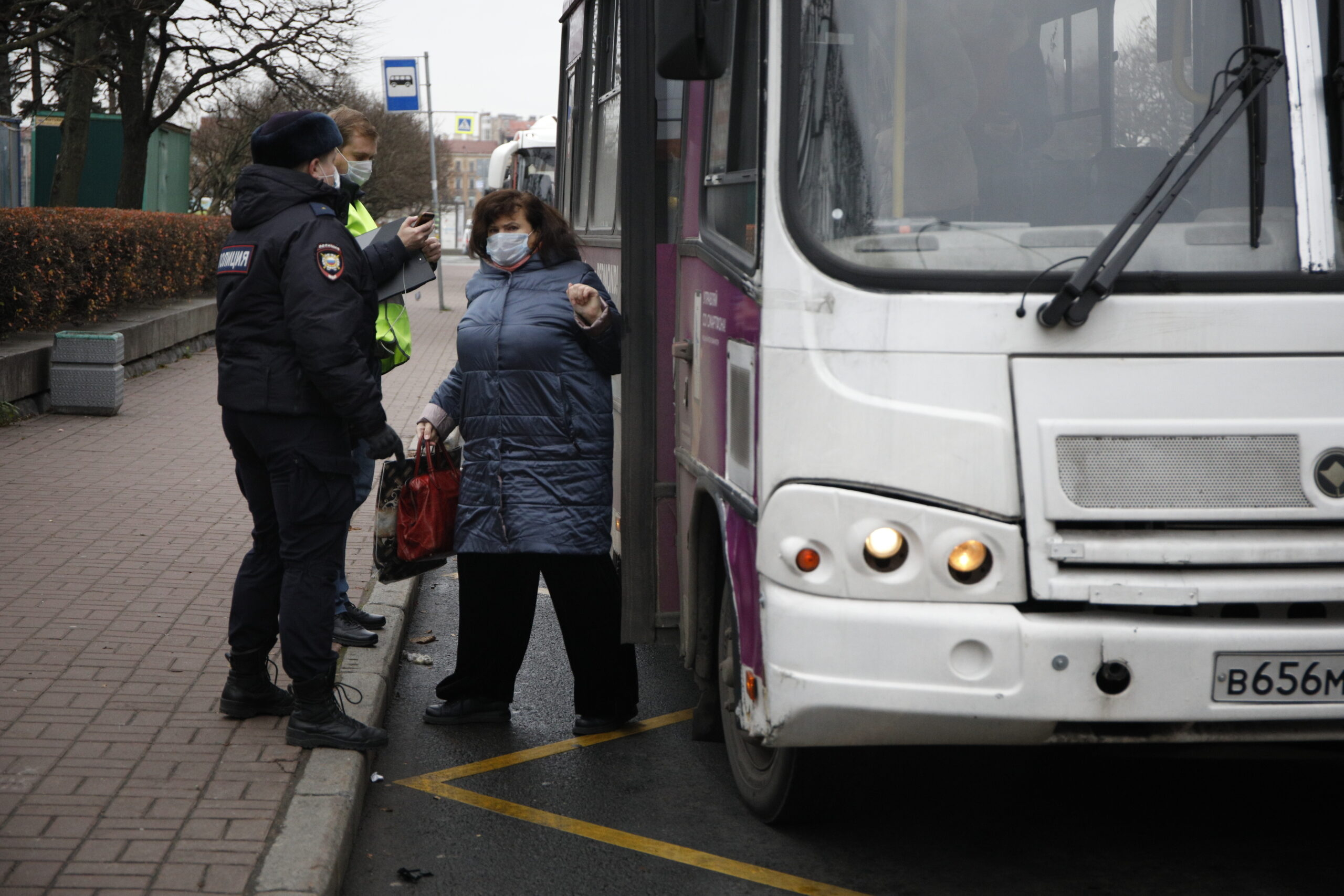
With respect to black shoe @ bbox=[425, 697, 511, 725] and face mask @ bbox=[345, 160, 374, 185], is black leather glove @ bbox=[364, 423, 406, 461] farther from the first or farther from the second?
face mask @ bbox=[345, 160, 374, 185]

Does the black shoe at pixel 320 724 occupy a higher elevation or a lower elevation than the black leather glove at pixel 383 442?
lower

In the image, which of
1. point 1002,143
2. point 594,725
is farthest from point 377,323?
point 1002,143

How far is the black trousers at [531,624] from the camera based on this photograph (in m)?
5.31

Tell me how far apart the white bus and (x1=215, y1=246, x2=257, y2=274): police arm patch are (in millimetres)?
1474

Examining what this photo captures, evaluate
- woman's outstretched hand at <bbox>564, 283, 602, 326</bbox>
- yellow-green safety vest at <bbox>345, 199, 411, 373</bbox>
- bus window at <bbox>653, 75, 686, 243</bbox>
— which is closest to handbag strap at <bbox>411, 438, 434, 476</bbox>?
yellow-green safety vest at <bbox>345, 199, 411, 373</bbox>

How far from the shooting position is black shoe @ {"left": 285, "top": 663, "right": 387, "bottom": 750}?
4906 mm

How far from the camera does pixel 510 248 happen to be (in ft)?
17.4

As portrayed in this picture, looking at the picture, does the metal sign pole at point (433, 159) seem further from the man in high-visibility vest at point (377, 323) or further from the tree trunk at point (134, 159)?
the man in high-visibility vest at point (377, 323)

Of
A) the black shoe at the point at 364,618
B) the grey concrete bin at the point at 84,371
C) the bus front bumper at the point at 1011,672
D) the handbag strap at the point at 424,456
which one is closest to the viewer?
the bus front bumper at the point at 1011,672

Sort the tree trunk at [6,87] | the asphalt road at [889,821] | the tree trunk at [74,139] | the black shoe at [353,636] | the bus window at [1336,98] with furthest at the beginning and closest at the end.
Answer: the tree trunk at [6,87] < the tree trunk at [74,139] < the black shoe at [353,636] < the asphalt road at [889,821] < the bus window at [1336,98]

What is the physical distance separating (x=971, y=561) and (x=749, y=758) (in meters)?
1.32

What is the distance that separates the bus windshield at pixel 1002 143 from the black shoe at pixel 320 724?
227cm

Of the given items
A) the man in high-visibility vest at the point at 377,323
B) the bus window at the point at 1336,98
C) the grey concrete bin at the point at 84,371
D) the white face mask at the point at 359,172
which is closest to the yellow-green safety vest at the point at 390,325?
the man in high-visibility vest at the point at 377,323

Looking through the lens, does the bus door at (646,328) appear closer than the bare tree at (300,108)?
Yes
